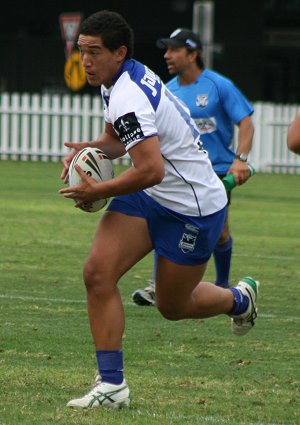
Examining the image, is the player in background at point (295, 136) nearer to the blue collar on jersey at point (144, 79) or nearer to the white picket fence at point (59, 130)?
the blue collar on jersey at point (144, 79)

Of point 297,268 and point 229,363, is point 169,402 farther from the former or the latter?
point 297,268

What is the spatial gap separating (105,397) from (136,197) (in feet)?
3.54

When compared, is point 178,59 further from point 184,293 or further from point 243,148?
point 184,293

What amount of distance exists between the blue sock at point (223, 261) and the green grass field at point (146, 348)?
1.32 feet

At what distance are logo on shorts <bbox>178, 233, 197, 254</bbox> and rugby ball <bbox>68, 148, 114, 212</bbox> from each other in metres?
0.47

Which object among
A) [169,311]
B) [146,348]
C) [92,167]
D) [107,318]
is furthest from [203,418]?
[146,348]

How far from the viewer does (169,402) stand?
6.91 m

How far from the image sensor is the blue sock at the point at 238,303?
7.99 m

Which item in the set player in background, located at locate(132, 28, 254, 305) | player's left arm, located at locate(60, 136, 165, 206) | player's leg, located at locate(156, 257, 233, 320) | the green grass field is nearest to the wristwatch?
player in background, located at locate(132, 28, 254, 305)

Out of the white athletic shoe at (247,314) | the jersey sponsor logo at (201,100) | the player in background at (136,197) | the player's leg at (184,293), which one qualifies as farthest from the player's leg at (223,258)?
the player in background at (136,197)

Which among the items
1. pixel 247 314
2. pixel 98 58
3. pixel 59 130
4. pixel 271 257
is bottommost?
pixel 59 130

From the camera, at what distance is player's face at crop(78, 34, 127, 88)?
6.78m

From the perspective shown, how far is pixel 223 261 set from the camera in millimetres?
11219

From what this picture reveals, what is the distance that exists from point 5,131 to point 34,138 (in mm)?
666
